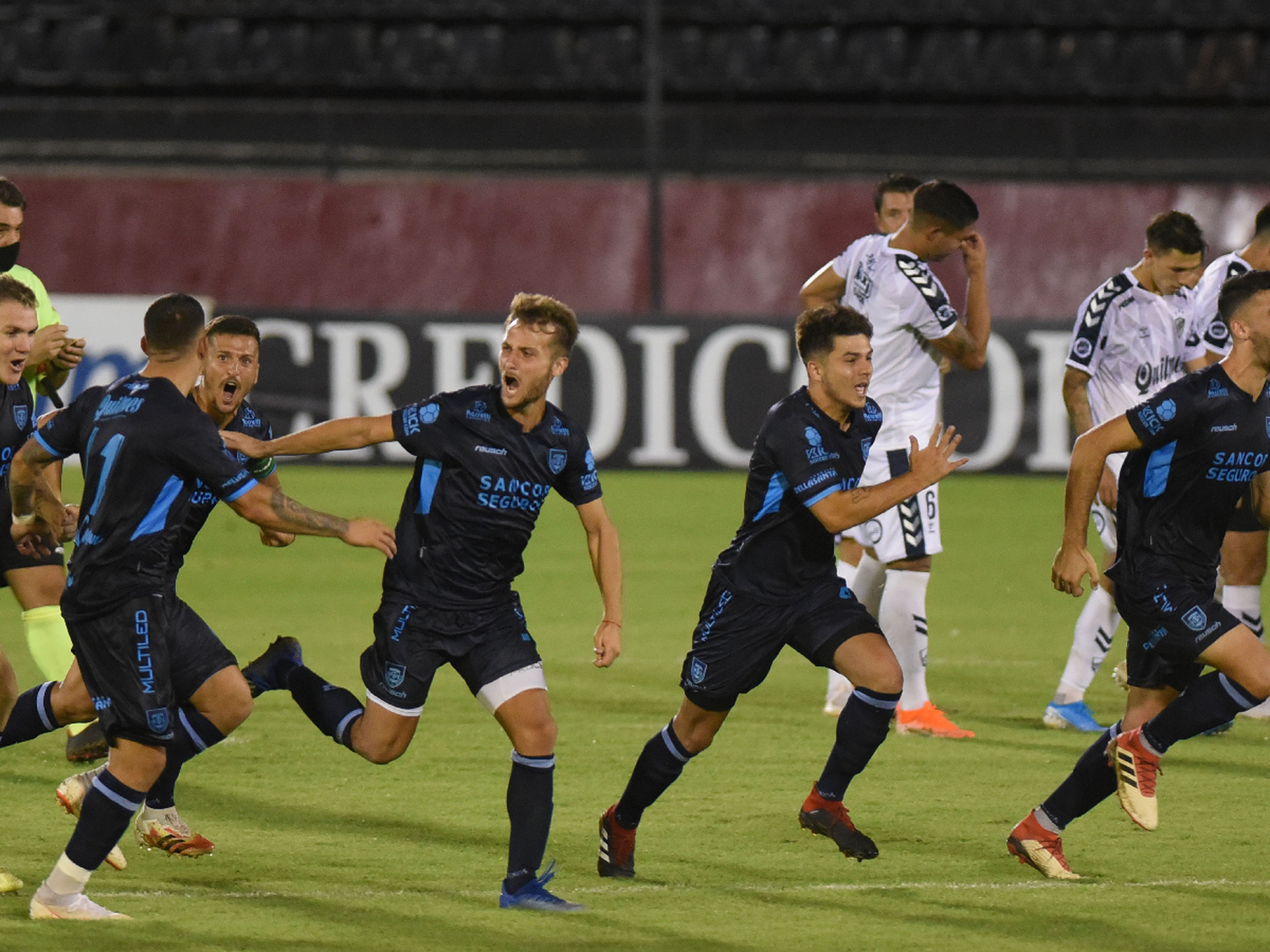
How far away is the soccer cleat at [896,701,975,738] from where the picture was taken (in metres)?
7.64

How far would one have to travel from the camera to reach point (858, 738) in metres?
5.72

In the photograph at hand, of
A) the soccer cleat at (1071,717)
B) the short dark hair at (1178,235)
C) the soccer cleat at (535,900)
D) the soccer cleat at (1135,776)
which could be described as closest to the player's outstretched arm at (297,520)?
the soccer cleat at (535,900)

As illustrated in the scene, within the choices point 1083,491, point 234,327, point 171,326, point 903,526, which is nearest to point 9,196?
point 234,327

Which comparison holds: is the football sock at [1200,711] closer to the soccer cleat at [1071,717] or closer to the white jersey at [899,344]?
the soccer cleat at [1071,717]

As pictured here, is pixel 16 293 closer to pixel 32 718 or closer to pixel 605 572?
pixel 32 718

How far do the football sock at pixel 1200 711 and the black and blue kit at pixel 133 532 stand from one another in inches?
107

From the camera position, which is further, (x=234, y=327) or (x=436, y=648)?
(x=234, y=327)

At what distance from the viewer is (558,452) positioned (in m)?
5.52

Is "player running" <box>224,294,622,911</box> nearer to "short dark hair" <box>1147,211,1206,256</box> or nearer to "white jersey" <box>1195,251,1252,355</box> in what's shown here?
"short dark hair" <box>1147,211,1206,256</box>

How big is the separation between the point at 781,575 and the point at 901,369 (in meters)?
2.34

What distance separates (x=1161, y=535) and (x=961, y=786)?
4.87 ft

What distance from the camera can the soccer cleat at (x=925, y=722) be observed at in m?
7.64

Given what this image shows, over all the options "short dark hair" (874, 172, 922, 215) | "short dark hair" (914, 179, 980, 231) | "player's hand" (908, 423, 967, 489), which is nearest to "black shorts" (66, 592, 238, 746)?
"player's hand" (908, 423, 967, 489)

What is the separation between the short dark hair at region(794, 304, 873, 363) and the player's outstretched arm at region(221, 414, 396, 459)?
1.30m
